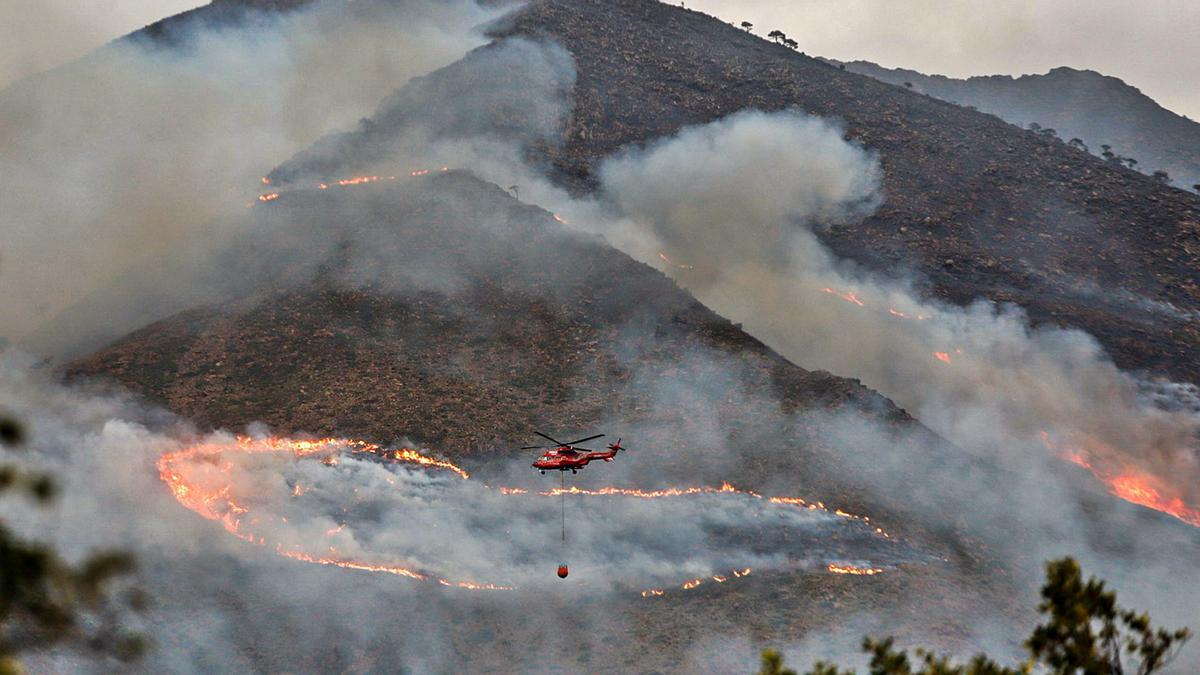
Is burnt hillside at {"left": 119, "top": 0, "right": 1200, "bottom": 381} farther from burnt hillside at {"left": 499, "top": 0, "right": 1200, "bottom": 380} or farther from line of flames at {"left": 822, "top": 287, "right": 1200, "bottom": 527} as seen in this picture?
line of flames at {"left": 822, "top": 287, "right": 1200, "bottom": 527}

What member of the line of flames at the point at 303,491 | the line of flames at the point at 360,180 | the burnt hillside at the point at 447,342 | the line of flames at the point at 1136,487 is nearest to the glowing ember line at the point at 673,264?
the burnt hillside at the point at 447,342

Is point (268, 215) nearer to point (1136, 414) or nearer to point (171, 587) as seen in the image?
point (171, 587)

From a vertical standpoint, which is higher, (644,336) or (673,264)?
(673,264)

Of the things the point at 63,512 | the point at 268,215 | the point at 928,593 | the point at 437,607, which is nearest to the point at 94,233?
the point at 268,215

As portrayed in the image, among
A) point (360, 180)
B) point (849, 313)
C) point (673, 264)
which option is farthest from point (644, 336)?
point (360, 180)

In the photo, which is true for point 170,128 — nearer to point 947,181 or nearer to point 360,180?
point 360,180

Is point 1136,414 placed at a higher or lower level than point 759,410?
higher
